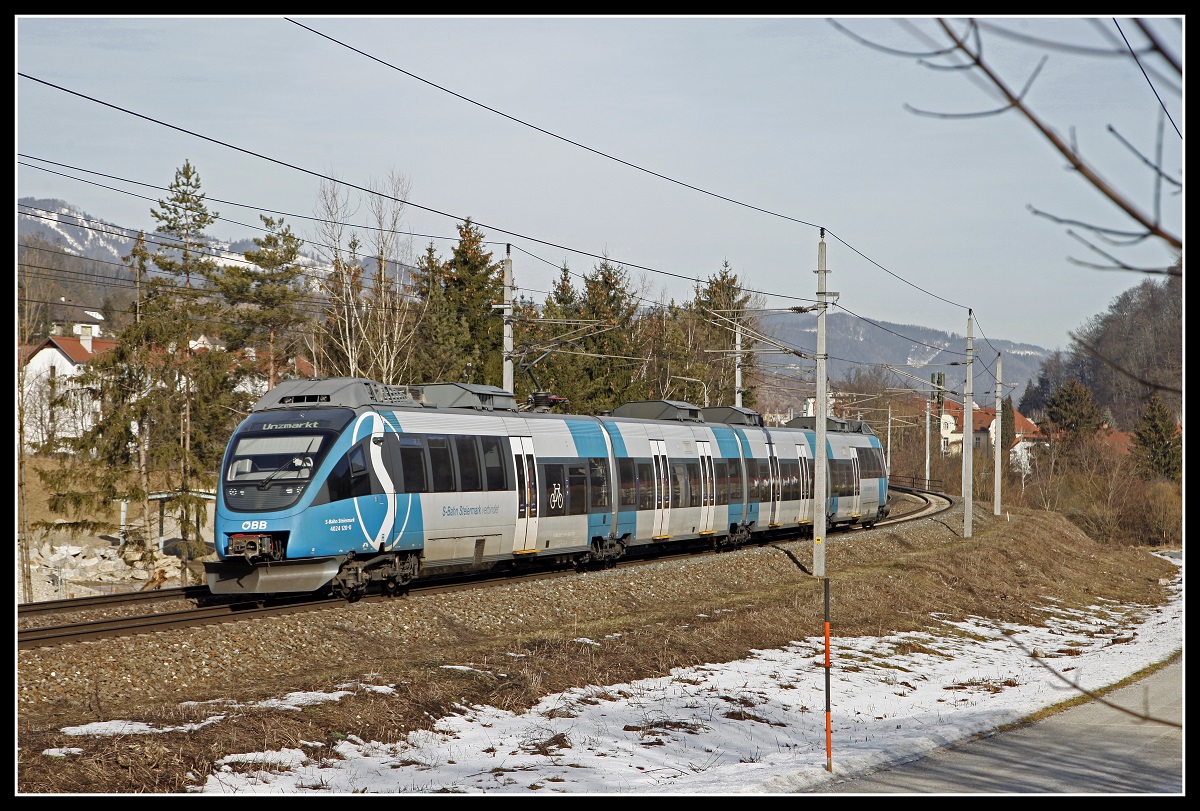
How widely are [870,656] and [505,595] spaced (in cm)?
714

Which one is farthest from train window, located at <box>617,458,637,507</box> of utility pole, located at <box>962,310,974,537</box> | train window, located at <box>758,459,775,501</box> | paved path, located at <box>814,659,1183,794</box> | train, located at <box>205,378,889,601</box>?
utility pole, located at <box>962,310,974,537</box>

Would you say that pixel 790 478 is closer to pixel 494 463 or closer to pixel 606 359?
pixel 494 463

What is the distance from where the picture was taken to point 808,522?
3725 centimetres

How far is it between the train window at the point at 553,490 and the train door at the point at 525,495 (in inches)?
13.3

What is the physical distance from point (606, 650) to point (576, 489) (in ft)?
24.4

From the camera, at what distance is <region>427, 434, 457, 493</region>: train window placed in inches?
792

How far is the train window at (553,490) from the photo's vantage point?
2328cm

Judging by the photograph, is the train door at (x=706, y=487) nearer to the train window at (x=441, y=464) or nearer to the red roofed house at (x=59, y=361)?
the train window at (x=441, y=464)

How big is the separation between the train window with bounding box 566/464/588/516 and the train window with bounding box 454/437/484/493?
3.28 metres

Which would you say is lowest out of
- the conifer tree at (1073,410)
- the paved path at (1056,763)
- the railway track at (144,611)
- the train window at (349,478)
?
the paved path at (1056,763)

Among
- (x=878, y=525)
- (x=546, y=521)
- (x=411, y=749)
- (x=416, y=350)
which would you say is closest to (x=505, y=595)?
(x=546, y=521)

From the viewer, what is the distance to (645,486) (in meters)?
27.3

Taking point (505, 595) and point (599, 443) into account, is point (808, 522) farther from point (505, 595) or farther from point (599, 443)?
point (505, 595)

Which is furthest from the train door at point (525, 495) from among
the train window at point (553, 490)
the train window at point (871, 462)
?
the train window at point (871, 462)
